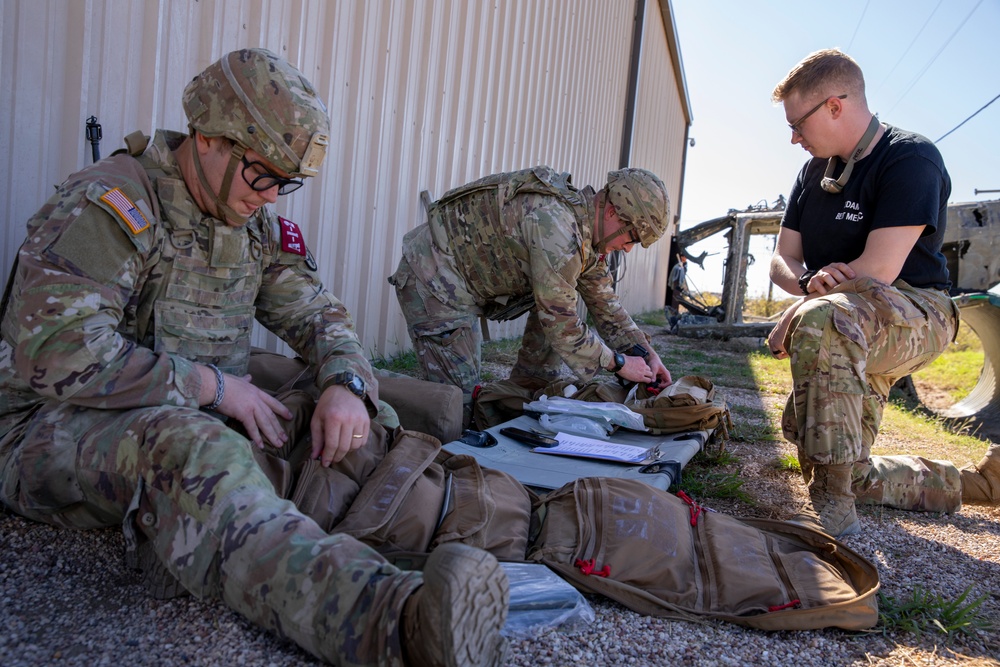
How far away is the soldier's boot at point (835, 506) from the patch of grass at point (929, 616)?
51 cm

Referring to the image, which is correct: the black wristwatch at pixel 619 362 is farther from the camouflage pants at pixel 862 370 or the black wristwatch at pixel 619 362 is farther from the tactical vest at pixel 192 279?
the tactical vest at pixel 192 279

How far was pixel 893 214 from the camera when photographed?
2.61 m

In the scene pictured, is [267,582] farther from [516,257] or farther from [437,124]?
[437,124]

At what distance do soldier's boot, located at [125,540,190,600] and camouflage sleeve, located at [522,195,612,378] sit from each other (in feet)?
6.76

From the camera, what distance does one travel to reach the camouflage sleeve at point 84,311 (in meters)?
1.52

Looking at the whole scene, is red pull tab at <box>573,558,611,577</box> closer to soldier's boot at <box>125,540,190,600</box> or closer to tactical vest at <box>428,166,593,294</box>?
soldier's boot at <box>125,540,190,600</box>

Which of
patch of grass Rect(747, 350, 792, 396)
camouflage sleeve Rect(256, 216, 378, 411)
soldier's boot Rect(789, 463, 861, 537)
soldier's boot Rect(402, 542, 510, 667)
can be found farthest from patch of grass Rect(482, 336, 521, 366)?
soldier's boot Rect(402, 542, 510, 667)

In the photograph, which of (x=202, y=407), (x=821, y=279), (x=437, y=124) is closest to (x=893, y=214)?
(x=821, y=279)

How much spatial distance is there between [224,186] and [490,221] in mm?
1722

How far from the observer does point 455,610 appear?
43.8 inches

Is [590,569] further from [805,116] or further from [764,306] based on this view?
[764,306]

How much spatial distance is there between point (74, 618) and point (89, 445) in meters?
0.34

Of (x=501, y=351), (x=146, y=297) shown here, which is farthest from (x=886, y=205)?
(x=501, y=351)

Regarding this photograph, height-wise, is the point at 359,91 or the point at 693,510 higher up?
the point at 359,91
